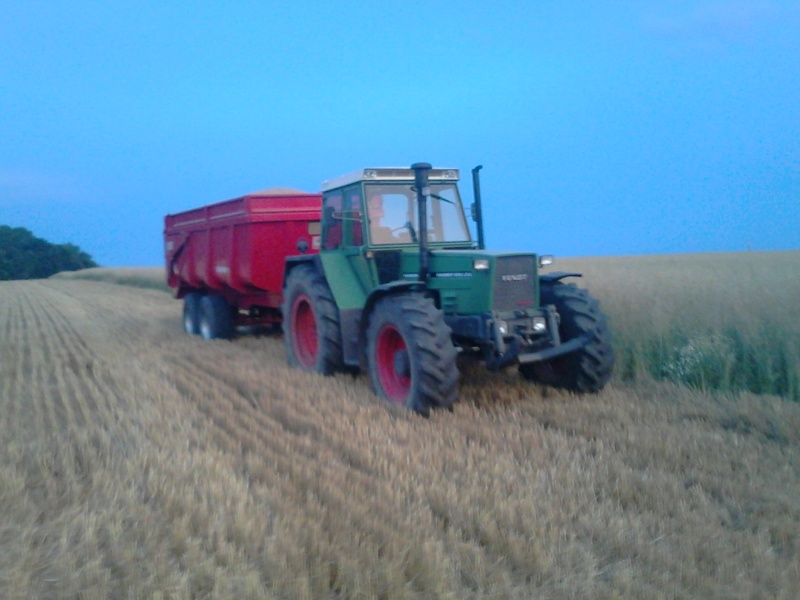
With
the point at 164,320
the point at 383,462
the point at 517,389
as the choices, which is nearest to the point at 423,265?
the point at 517,389

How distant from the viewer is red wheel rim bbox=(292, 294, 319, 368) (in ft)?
27.8

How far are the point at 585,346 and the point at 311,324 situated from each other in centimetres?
327

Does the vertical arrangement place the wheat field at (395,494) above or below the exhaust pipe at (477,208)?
below

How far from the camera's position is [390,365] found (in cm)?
680

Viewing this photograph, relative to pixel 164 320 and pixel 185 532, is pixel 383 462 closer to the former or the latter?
pixel 185 532

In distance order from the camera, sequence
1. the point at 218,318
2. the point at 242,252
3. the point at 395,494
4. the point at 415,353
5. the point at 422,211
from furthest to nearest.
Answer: the point at 218,318
the point at 242,252
the point at 422,211
the point at 415,353
the point at 395,494

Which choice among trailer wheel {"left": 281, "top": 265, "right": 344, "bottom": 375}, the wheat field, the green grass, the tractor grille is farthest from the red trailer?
the green grass

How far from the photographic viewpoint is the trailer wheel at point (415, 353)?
591 cm

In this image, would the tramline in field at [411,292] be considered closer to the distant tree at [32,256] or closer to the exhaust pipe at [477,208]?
the exhaust pipe at [477,208]

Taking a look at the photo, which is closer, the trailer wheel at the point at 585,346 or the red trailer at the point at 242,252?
the trailer wheel at the point at 585,346

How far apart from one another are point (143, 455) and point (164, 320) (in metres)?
10.6

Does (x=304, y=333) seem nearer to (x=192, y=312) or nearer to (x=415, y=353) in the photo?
(x=415, y=353)

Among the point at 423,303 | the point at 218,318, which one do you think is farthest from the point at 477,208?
the point at 218,318

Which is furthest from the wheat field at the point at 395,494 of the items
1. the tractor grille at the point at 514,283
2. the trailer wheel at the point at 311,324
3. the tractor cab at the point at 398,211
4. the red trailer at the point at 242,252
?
the red trailer at the point at 242,252
